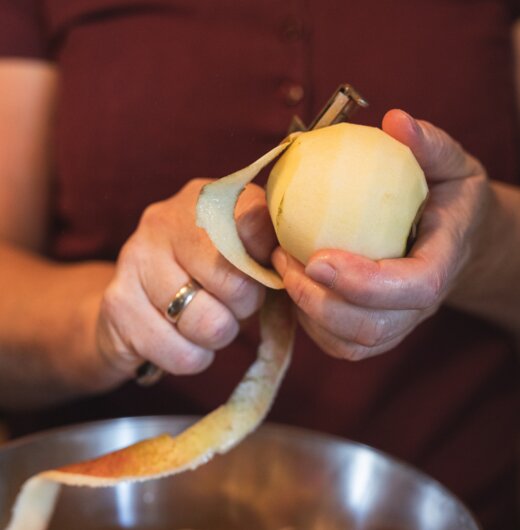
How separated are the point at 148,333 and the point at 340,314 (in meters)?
0.14

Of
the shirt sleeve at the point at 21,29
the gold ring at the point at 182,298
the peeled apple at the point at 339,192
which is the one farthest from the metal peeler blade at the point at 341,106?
the shirt sleeve at the point at 21,29

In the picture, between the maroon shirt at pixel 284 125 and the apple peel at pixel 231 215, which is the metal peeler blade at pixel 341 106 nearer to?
the apple peel at pixel 231 215

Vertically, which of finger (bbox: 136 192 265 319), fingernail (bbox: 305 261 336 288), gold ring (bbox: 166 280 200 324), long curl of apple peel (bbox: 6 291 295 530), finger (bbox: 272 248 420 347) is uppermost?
fingernail (bbox: 305 261 336 288)

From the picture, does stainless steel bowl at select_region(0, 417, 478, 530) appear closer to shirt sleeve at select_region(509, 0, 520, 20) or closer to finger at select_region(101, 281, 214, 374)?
finger at select_region(101, 281, 214, 374)

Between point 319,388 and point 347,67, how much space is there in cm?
26

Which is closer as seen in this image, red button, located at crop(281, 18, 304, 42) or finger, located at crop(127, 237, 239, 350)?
finger, located at crop(127, 237, 239, 350)

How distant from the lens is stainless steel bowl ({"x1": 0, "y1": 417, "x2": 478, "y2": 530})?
1.53 feet

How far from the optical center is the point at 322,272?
31 centimetres

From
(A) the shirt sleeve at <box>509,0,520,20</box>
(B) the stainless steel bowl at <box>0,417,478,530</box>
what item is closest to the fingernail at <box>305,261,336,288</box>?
(B) the stainless steel bowl at <box>0,417,478,530</box>

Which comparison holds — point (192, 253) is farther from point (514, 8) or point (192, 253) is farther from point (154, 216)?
point (514, 8)

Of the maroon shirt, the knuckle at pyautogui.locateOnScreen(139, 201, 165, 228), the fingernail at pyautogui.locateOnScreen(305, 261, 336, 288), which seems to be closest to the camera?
the fingernail at pyautogui.locateOnScreen(305, 261, 336, 288)

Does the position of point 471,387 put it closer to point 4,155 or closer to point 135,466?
point 135,466

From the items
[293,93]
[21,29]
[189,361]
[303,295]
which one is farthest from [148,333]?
[21,29]

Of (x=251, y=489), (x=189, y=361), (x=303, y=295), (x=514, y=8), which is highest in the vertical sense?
(x=514, y=8)
